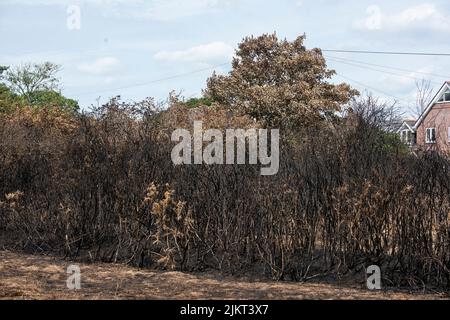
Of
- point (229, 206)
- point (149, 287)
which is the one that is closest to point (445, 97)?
point (229, 206)

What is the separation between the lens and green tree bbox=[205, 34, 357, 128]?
1309 inches

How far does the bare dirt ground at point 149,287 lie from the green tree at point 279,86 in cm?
2377

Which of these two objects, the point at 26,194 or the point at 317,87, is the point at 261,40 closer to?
the point at 317,87

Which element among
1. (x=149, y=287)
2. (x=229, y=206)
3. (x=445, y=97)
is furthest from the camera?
(x=445, y=97)

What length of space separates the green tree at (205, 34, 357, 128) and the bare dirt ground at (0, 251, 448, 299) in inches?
936

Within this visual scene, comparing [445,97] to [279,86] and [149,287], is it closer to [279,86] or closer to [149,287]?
[279,86]

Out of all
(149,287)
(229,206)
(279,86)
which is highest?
(279,86)

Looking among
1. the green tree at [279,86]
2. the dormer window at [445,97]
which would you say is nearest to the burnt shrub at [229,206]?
the green tree at [279,86]

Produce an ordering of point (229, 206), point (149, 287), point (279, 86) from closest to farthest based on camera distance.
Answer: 1. point (149, 287)
2. point (229, 206)
3. point (279, 86)

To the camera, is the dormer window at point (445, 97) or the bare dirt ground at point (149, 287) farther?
the dormer window at point (445, 97)

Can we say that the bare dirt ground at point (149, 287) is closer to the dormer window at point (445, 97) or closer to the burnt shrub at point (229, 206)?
the burnt shrub at point (229, 206)

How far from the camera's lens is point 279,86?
34406 millimetres

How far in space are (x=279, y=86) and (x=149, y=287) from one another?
2766 centimetres

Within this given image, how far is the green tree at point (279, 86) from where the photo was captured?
109 ft
